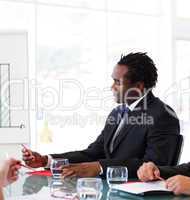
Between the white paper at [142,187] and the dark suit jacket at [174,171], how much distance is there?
84mm

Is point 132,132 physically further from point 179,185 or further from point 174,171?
point 179,185

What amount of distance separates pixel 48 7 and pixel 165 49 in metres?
2.11

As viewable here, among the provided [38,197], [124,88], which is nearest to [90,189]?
[38,197]

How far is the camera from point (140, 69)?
277 cm

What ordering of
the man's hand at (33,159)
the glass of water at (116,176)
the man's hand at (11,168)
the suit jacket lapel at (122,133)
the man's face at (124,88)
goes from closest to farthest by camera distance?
the man's hand at (11,168), the glass of water at (116,176), the man's hand at (33,159), the suit jacket lapel at (122,133), the man's face at (124,88)

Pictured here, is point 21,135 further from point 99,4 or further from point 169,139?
point 169,139

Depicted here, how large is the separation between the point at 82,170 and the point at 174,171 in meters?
0.48

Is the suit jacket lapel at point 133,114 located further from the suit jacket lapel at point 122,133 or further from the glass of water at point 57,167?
the glass of water at point 57,167

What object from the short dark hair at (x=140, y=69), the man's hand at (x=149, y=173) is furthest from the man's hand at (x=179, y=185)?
the short dark hair at (x=140, y=69)

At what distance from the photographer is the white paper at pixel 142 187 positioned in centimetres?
182

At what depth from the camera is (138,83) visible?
9.05ft

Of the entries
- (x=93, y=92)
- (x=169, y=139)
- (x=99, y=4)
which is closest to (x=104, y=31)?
(x=99, y=4)

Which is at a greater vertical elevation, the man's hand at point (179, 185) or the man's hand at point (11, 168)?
the man's hand at point (11, 168)

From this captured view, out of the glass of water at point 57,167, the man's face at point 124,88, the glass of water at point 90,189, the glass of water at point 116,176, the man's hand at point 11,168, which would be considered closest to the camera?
the glass of water at point 90,189
